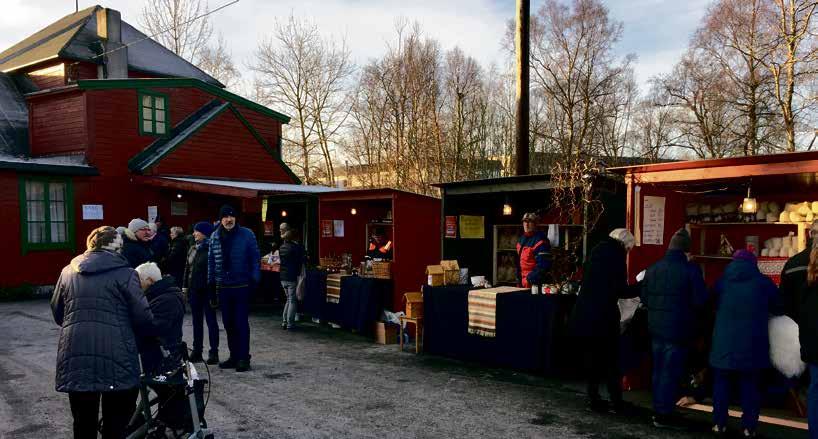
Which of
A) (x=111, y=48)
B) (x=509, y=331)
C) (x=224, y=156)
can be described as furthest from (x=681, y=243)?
→ (x=111, y=48)

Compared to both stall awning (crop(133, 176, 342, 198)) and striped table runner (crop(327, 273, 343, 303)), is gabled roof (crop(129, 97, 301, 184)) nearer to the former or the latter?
stall awning (crop(133, 176, 342, 198))

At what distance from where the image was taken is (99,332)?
3.64 metres

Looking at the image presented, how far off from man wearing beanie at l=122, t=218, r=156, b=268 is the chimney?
536 inches

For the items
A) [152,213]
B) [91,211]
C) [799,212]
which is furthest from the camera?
[152,213]

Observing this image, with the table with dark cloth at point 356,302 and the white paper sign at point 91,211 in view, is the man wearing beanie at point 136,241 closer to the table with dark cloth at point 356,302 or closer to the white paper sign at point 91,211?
the table with dark cloth at point 356,302

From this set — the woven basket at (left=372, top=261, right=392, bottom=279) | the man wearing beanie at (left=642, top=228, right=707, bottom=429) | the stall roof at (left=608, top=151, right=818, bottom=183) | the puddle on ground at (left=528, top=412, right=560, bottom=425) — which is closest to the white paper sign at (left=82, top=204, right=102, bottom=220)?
the woven basket at (left=372, top=261, right=392, bottom=279)

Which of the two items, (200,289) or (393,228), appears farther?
(393,228)

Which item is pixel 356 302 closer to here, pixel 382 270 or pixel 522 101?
pixel 382 270

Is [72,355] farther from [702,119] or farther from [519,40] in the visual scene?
[702,119]

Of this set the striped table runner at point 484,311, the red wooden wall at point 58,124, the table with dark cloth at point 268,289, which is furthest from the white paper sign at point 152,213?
the striped table runner at point 484,311

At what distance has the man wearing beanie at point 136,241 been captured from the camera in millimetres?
7527

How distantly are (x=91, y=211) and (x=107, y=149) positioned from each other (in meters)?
1.65

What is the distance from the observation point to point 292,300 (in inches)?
399

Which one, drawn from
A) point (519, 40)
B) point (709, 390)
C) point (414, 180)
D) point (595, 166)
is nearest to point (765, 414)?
point (709, 390)
